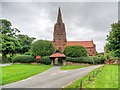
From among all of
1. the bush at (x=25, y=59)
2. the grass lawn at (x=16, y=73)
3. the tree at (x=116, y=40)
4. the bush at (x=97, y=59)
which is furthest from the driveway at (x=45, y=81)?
the bush at (x=97, y=59)

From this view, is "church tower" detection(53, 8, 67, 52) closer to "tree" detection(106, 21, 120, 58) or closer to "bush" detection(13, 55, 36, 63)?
"bush" detection(13, 55, 36, 63)

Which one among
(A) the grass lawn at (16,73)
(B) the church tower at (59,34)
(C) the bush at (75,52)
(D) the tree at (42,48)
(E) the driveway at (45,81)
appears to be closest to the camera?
(E) the driveway at (45,81)

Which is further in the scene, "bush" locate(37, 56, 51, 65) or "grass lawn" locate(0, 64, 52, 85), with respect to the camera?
"bush" locate(37, 56, 51, 65)

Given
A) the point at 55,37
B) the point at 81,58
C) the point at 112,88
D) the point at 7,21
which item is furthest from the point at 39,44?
the point at 112,88

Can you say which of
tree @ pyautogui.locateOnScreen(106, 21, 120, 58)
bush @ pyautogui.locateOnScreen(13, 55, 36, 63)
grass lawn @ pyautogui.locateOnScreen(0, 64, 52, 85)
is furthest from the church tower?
grass lawn @ pyautogui.locateOnScreen(0, 64, 52, 85)

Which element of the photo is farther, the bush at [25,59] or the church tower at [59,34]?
the church tower at [59,34]

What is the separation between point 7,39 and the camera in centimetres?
5947

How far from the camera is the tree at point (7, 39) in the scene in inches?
2278

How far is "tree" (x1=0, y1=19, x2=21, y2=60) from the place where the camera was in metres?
57.9

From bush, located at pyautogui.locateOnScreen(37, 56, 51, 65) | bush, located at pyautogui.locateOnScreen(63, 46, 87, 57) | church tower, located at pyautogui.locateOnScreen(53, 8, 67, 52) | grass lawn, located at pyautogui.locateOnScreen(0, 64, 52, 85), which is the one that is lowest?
grass lawn, located at pyautogui.locateOnScreen(0, 64, 52, 85)

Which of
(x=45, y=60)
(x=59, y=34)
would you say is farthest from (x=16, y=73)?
(x=59, y=34)

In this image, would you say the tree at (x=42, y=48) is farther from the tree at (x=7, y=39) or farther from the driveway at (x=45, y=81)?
the driveway at (x=45, y=81)

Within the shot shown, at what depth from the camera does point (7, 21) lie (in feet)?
216

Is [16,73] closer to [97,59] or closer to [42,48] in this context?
[42,48]
